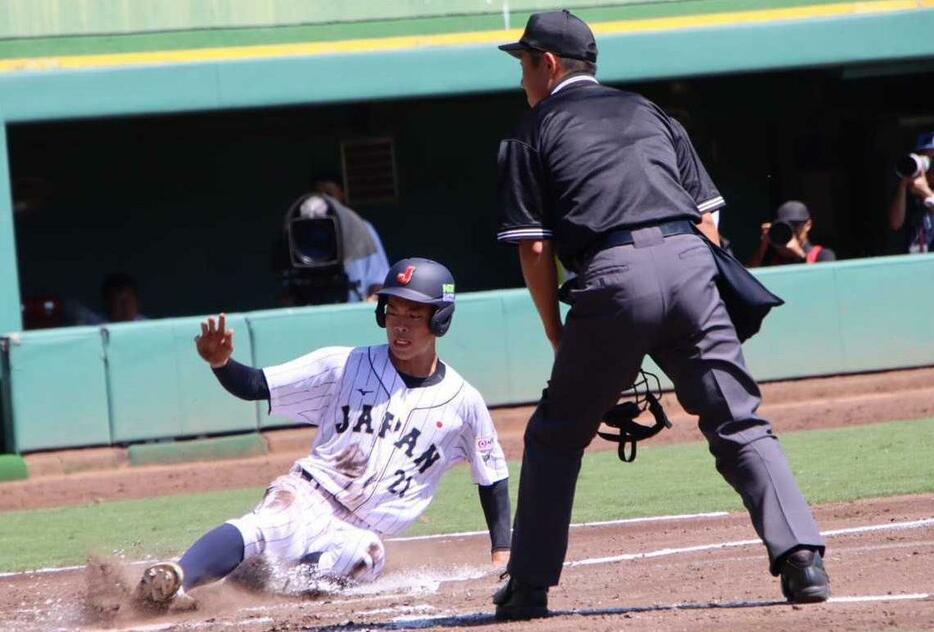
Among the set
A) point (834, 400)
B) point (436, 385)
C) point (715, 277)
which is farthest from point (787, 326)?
point (715, 277)

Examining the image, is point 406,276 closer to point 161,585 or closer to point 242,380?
point 242,380

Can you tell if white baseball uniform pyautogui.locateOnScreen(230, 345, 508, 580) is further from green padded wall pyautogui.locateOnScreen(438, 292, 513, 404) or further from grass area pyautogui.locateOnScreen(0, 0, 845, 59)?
grass area pyautogui.locateOnScreen(0, 0, 845, 59)

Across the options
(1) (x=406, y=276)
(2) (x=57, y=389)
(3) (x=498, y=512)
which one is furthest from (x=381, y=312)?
(2) (x=57, y=389)

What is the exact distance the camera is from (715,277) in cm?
457

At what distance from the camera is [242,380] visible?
17.4 ft

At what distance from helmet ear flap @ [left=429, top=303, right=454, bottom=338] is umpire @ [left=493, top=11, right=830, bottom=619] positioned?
95 centimetres

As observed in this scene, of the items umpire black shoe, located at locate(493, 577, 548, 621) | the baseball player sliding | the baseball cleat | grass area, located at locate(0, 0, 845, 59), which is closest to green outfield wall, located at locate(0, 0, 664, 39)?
grass area, located at locate(0, 0, 845, 59)

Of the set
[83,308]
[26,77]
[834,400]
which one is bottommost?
[834,400]

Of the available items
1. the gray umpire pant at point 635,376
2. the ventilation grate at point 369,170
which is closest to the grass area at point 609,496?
the gray umpire pant at point 635,376

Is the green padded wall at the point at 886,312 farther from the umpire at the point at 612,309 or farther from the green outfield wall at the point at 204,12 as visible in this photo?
the umpire at the point at 612,309

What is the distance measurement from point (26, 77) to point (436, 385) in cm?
739

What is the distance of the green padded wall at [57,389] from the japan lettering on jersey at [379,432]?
619 cm

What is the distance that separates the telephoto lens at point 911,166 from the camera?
11.9m

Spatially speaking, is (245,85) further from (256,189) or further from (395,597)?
(395,597)
